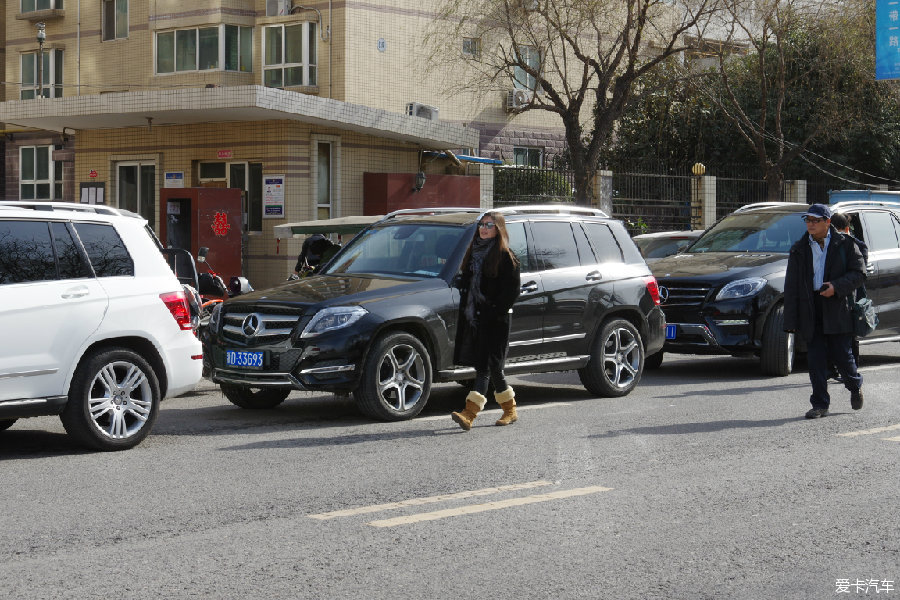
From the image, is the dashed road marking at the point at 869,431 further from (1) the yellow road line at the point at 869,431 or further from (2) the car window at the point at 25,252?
(2) the car window at the point at 25,252

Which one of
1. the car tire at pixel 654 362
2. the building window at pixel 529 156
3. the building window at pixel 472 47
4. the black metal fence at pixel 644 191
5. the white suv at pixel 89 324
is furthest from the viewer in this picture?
the building window at pixel 529 156

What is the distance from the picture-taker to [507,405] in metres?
10.0

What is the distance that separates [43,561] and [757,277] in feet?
30.5

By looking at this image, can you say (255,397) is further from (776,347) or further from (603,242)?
(776,347)

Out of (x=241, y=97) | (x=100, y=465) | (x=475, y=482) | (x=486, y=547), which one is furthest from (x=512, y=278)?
(x=241, y=97)

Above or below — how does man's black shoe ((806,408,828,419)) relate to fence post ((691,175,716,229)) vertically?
below

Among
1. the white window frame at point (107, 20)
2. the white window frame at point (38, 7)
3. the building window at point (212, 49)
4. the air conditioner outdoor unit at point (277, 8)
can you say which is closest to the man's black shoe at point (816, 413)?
the air conditioner outdoor unit at point (277, 8)

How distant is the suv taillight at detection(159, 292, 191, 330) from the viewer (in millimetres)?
9202

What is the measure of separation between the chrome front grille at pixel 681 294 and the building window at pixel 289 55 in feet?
65.8

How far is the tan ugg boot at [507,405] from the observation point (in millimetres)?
9930

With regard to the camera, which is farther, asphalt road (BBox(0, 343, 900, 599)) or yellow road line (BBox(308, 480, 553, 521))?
yellow road line (BBox(308, 480, 553, 521))

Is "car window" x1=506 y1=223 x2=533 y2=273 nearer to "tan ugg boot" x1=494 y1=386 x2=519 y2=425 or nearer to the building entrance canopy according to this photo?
"tan ugg boot" x1=494 y1=386 x2=519 y2=425

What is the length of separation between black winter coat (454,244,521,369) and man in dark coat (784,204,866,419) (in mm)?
2489

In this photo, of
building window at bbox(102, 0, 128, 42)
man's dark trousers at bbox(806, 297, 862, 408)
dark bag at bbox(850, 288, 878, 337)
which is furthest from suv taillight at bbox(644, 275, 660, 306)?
building window at bbox(102, 0, 128, 42)
